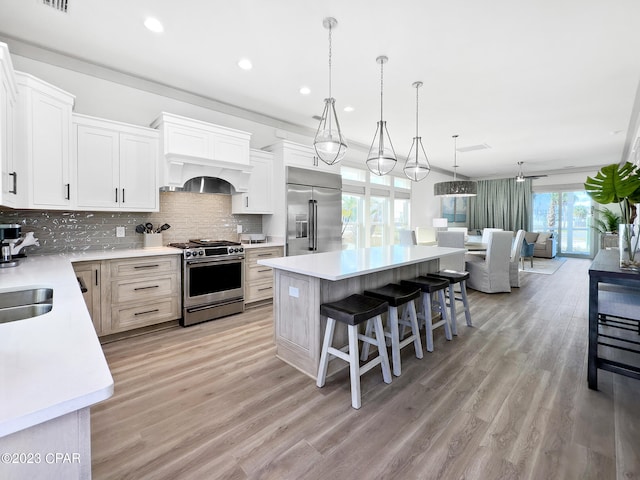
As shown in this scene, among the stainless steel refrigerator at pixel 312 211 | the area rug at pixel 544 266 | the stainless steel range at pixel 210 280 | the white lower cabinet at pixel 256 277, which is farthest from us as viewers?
the area rug at pixel 544 266

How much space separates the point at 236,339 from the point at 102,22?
2.99 metres

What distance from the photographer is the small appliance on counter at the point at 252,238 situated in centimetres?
436

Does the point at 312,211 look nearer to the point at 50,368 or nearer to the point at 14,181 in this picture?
the point at 14,181

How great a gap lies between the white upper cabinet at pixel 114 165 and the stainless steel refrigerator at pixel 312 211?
175 centimetres

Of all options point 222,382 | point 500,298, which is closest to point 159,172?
point 222,382

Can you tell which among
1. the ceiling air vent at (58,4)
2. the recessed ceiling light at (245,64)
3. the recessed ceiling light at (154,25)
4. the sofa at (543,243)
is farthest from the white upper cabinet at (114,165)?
the sofa at (543,243)

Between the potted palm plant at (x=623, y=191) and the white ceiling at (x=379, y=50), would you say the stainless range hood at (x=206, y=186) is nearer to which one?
the white ceiling at (x=379, y=50)

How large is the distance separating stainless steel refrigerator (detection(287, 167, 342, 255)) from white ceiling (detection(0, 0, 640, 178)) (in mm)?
995

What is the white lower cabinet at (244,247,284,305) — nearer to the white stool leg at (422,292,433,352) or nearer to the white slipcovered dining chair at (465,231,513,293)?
the white stool leg at (422,292,433,352)

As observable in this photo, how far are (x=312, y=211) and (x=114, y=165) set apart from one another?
2.52 metres

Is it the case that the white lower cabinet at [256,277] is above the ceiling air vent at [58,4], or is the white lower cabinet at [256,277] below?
below

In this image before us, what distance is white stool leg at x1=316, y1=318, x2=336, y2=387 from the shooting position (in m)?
2.19

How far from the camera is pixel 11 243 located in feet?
8.14

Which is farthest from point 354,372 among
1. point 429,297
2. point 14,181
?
point 14,181
